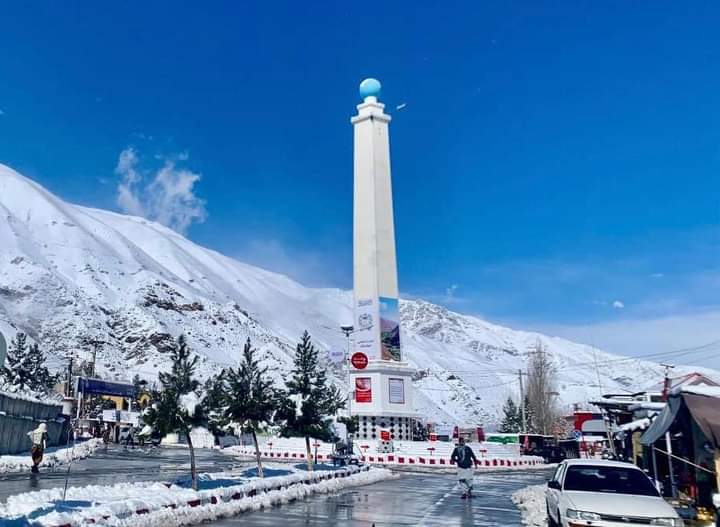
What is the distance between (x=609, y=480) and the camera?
11.2 m

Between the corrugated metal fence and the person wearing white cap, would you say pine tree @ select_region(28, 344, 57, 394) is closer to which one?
the corrugated metal fence

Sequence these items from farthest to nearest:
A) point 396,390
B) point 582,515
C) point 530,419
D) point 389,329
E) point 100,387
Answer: point 530,419, point 100,387, point 389,329, point 396,390, point 582,515

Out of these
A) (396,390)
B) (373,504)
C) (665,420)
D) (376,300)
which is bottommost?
(373,504)

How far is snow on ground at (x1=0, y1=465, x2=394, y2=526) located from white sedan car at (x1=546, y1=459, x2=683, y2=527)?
6594 mm

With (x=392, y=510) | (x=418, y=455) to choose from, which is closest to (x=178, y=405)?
(x=392, y=510)

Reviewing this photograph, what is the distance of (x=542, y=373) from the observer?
8575cm

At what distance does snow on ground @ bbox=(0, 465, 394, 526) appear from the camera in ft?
34.8

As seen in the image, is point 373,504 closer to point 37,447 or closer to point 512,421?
point 37,447

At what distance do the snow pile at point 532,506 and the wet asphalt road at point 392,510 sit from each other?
232mm

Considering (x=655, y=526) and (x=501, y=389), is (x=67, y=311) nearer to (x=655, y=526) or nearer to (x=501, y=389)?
(x=501, y=389)

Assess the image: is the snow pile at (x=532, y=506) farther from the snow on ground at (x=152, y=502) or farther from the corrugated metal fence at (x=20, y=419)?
the corrugated metal fence at (x=20, y=419)

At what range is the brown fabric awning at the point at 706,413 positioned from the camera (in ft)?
42.1

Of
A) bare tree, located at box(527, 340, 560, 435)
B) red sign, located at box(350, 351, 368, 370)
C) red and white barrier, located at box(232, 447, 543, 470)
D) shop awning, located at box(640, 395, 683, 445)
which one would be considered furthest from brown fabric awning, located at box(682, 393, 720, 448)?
bare tree, located at box(527, 340, 560, 435)

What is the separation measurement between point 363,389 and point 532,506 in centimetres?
3277
